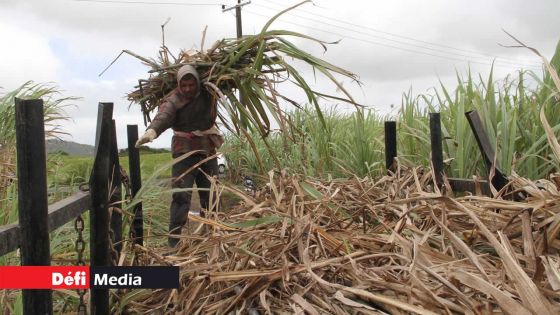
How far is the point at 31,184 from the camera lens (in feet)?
4.97

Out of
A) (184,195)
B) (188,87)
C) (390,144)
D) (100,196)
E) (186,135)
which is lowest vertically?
(184,195)

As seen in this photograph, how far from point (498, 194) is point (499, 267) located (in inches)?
19.0

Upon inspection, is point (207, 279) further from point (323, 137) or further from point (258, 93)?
point (323, 137)

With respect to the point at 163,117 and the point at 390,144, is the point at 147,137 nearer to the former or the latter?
the point at 163,117

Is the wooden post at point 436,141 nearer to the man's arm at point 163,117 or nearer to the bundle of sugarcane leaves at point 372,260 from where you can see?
the bundle of sugarcane leaves at point 372,260

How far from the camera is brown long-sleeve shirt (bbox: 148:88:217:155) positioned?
12.2ft

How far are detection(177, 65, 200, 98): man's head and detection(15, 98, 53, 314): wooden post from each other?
170 centimetres

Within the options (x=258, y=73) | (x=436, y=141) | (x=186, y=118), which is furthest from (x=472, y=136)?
(x=186, y=118)

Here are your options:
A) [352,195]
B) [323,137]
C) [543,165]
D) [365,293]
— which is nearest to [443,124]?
[543,165]

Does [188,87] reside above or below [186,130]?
above

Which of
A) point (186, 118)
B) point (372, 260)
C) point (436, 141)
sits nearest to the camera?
point (372, 260)

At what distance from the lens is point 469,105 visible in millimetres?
3369

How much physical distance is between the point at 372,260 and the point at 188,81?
2.26 metres

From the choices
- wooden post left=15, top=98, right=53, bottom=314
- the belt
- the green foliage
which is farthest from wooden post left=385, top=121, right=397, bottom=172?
wooden post left=15, top=98, right=53, bottom=314
